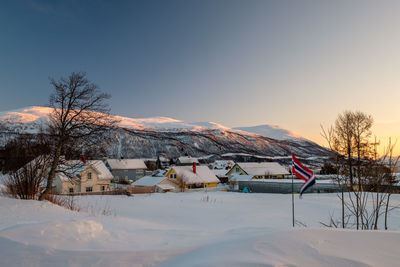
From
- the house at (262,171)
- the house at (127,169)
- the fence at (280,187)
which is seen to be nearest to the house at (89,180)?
the fence at (280,187)

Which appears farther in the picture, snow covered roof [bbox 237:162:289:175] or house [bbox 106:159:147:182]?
house [bbox 106:159:147:182]

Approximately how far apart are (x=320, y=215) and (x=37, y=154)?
15517 mm

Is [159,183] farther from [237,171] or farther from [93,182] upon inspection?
[237,171]

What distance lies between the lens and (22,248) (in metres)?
3.51

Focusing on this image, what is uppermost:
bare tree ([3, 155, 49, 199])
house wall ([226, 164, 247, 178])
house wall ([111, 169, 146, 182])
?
bare tree ([3, 155, 49, 199])

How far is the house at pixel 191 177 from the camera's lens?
147ft

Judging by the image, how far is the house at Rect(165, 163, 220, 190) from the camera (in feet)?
147

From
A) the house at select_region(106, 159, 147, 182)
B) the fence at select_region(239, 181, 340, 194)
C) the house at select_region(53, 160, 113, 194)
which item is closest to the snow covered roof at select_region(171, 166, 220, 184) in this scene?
the fence at select_region(239, 181, 340, 194)

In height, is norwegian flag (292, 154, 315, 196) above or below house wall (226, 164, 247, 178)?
above

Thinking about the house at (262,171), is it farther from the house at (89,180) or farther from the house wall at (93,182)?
the house wall at (93,182)

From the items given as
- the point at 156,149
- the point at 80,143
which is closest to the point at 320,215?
the point at 80,143

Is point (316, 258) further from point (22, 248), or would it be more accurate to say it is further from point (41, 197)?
point (41, 197)

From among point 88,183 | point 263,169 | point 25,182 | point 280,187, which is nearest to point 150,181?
point 88,183

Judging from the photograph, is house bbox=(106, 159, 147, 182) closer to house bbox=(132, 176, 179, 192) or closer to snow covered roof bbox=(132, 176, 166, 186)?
snow covered roof bbox=(132, 176, 166, 186)
